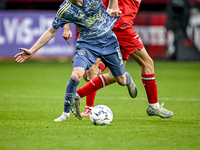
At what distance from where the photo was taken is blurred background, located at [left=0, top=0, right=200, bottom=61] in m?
17.5

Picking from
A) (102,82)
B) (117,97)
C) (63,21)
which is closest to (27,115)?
(102,82)

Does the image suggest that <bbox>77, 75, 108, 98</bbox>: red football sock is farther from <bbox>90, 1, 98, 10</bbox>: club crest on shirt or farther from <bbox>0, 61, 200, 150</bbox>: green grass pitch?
Result: <bbox>90, 1, 98, 10</bbox>: club crest on shirt

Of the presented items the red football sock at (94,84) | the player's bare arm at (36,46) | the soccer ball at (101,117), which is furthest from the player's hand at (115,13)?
the soccer ball at (101,117)

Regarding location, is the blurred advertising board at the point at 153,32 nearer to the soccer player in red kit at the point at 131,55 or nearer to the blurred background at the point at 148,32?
the blurred background at the point at 148,32

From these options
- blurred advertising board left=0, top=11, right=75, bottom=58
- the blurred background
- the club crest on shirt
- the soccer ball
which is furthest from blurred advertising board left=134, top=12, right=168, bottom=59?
the soccer ball

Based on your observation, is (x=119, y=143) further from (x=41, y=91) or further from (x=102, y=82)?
(x=41, y=91)

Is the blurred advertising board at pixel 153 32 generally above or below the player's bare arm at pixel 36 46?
below

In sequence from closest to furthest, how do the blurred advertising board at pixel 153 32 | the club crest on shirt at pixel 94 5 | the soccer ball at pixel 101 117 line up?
1. the soccer ball at pixel 101 117
2. the club crest on shirt at pixel 94 5
3. the blurred advertising board at pixel 153 32

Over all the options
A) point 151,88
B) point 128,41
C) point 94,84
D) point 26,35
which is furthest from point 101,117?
point 26,35

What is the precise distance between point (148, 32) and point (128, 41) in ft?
45.3

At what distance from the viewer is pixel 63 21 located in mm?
5016

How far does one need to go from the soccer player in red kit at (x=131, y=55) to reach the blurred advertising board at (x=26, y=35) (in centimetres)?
1222

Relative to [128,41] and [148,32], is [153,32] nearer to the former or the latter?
[148,32]

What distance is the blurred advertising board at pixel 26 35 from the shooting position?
17.8 meters
